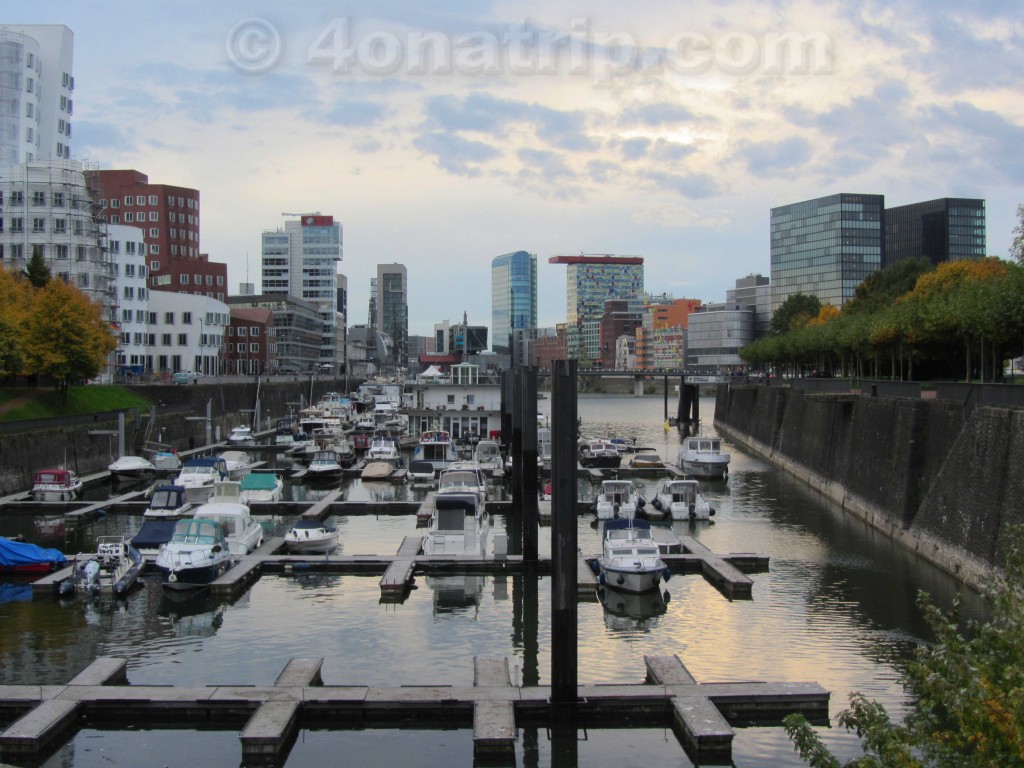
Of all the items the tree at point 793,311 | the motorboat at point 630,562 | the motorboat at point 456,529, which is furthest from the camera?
the tree at point 793,311

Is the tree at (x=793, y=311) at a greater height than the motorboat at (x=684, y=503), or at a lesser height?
greater

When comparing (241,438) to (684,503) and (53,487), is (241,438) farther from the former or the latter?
(684,503)

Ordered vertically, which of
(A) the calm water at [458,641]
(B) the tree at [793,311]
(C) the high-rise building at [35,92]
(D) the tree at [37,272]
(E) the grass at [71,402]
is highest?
(C) the high-rise building at [35,92]

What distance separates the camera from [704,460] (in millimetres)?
64188

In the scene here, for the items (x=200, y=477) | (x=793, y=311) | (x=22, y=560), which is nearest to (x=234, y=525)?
(x=22, y=560)

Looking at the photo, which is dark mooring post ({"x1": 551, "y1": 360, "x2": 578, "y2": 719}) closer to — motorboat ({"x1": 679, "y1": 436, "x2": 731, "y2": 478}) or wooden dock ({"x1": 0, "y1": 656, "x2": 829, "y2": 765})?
wooden dock ({"x1": 0, "y1": 656, "x2": 829, "y2": 765})

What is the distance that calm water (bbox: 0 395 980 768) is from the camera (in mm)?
19328

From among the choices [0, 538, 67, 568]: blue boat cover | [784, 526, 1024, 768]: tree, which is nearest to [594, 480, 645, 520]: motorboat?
[0, 538, 67, 568]: blue boat cover

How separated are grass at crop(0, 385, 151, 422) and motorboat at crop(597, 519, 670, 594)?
133ft

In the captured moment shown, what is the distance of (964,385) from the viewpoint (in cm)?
3653

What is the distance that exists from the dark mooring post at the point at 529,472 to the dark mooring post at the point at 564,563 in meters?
13.9

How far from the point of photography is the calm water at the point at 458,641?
19.3 metres

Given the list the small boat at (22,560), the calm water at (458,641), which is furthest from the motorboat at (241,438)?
the calm water at (458,641)

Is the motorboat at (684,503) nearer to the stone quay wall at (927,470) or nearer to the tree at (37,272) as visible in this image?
the stone quay wall at (927,470)
